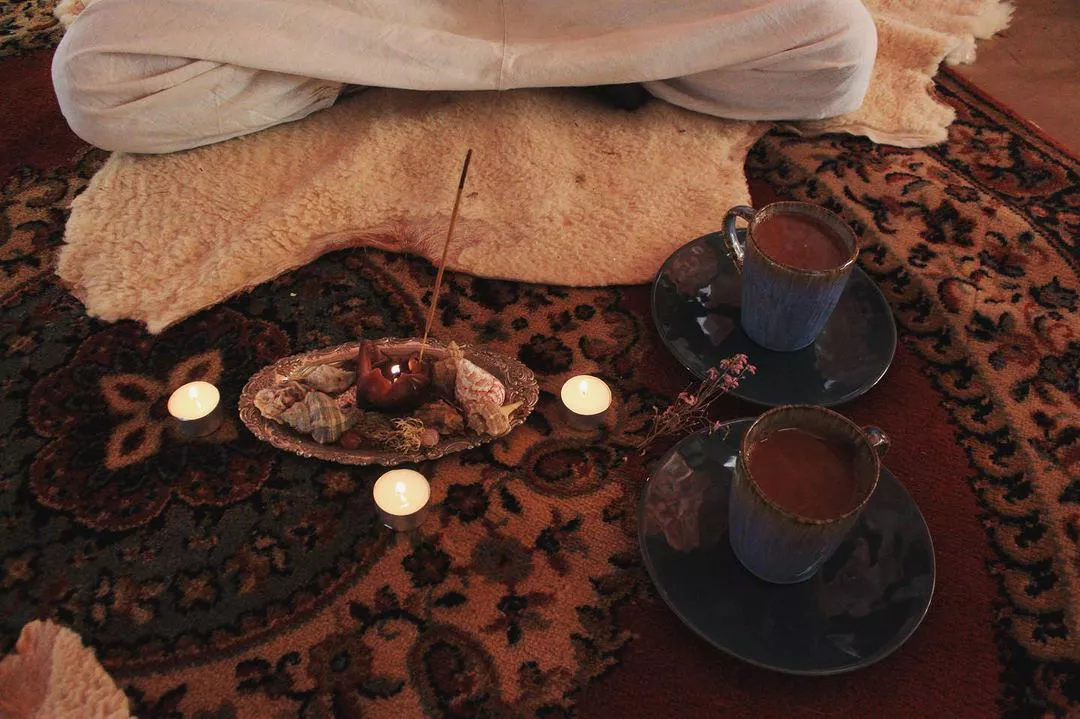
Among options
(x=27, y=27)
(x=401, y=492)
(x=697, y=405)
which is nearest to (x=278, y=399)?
(x=401, y=492)

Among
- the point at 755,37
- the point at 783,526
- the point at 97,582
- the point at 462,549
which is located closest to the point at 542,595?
the point at 462,549

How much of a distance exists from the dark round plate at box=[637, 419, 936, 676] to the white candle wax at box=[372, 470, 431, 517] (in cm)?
24

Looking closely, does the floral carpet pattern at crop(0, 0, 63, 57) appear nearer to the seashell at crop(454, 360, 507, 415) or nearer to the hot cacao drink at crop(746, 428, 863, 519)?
the seashell at crop(454, 360, 507, 415)

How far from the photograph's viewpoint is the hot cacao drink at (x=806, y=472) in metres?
0.70

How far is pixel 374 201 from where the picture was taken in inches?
49.7

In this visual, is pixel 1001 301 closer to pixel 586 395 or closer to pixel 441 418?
pixel 586 395

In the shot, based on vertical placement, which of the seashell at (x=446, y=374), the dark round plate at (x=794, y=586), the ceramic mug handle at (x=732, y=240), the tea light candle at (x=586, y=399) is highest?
the ceramic mug handle at (x=732, y=240)

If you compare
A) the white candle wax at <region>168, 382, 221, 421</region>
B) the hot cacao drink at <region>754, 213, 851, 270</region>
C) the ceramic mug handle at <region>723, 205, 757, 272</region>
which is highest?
the hot cacao drink at <region>754, 213, 851, 270</region>

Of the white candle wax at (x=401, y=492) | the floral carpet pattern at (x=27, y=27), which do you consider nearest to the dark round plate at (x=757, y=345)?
the white candle wax at (x=401, y=492)

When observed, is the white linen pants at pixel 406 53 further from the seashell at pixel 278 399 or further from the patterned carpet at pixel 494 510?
the seashell at pixel 278 399

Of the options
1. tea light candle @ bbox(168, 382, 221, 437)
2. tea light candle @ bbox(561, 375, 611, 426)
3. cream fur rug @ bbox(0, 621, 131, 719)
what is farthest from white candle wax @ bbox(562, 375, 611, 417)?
cream fur rug @ bbox(0, 621, 131, 719)

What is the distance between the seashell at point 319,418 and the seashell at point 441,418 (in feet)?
0.27

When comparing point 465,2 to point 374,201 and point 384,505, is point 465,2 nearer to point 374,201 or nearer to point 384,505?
point 374,201

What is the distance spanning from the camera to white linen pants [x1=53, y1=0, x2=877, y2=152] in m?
1.26
